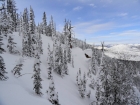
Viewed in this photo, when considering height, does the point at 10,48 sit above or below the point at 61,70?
above

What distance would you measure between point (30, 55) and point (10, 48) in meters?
5.74

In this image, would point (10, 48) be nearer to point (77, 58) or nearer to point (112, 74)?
point (112, 74)

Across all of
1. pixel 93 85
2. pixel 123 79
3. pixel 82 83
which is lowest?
pixel 93 85

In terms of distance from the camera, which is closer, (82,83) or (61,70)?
(82,83)

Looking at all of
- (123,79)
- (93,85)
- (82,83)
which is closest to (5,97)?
(123,79)

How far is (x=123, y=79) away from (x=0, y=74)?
20.7 m

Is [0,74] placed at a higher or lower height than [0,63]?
lower

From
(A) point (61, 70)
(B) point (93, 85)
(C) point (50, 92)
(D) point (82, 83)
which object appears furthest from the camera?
(B) point (93, 85)

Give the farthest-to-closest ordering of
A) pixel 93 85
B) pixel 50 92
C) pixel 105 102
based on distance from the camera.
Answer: pixel 93 85, pixel 105 102, pixel 50 92

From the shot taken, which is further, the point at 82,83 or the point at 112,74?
the point at 82,83

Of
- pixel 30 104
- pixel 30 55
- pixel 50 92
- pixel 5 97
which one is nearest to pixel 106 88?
pixel 50 92

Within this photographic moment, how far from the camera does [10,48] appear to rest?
32094 mm

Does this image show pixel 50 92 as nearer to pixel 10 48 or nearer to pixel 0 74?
pixel 0 74

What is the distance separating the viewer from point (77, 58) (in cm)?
5778
